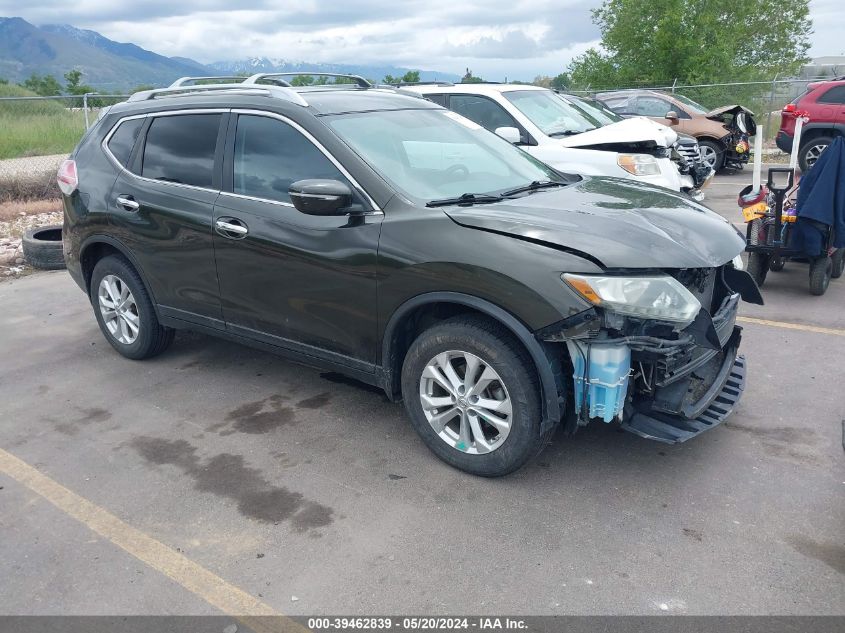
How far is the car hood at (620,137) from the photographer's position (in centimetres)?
820

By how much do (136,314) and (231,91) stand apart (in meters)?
1.79

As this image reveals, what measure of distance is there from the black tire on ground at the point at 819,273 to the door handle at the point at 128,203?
5.76 meters

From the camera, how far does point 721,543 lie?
10.2 ft

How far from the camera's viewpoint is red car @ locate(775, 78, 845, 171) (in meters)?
13.5

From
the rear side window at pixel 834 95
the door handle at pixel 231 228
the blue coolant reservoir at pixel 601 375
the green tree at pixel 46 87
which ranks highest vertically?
the green tree at pixel 46 87

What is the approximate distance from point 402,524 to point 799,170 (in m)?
14.3

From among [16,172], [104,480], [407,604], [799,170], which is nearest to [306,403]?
[104,480]

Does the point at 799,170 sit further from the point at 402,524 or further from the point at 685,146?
the point at 402,524

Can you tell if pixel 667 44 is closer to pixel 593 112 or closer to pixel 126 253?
pixel 593 112

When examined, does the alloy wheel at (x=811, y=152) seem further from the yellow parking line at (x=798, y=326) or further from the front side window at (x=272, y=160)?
the front side window at (x=272, y=160)

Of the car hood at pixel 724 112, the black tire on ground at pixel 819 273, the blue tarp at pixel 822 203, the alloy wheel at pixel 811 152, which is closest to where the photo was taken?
the blue tarp at pixel 822 203

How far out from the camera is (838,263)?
7.18m

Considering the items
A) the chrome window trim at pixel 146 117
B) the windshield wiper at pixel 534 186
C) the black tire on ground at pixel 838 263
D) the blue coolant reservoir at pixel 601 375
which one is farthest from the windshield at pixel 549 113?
the blue coolant reservoir at pixel 601 375

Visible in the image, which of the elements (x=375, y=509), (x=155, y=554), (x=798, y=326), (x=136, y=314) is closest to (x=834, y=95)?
(x=798, y=326)
